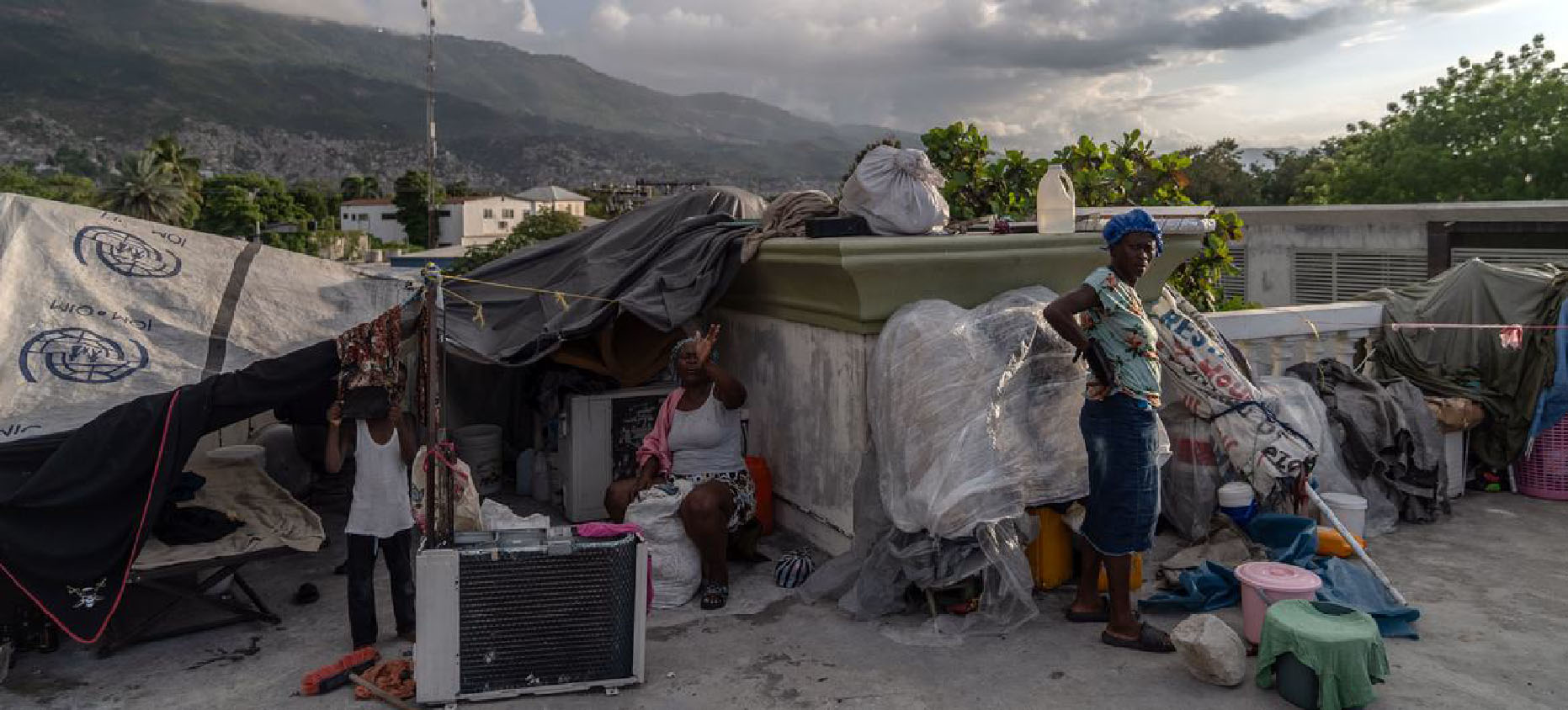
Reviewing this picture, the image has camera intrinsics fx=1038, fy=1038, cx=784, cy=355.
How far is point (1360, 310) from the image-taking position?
26.9 feet

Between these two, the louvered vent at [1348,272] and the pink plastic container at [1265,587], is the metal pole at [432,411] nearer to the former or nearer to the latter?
the pink plastic container at [1265,587]

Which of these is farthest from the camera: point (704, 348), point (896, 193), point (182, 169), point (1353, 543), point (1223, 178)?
point (182, 169)

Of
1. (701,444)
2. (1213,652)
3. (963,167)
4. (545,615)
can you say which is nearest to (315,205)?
(963,167)

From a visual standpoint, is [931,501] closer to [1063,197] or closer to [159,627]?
[1063,197]

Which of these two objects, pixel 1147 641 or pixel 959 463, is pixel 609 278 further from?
pixel 1147 641

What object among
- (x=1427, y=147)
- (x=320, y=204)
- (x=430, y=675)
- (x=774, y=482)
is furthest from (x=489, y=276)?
(x=320, y=204)

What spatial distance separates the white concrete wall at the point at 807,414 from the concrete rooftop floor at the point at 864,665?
0.72 m

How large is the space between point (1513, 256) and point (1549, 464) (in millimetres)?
8532

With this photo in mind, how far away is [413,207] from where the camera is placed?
340ft

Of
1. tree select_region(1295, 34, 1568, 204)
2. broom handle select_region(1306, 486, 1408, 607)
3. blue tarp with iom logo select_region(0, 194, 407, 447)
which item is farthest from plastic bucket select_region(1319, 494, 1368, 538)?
tree select_region(1295, 34, 1568, 204)

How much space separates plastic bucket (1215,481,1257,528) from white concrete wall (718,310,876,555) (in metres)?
2.13

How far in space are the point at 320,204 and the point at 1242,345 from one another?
110856 millimetres

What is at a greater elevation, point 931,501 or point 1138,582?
point 931,501

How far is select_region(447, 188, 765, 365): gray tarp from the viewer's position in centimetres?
671
